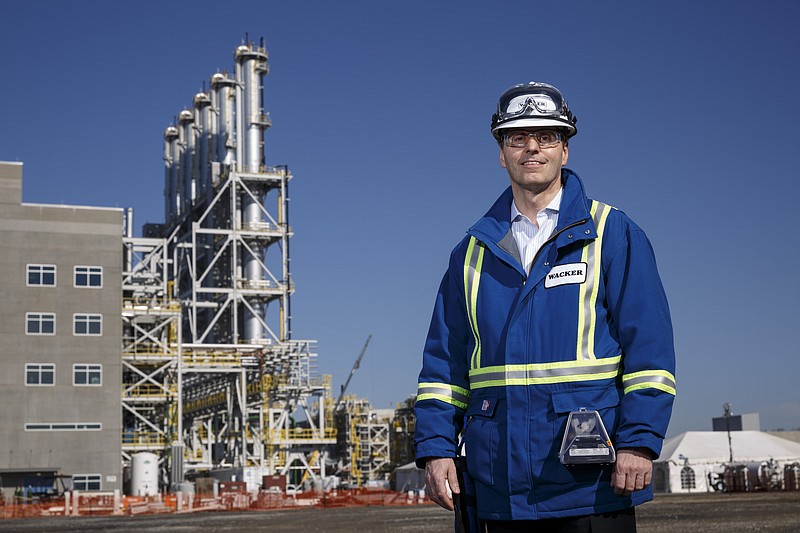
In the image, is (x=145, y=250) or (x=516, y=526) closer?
(x=516, y=526)

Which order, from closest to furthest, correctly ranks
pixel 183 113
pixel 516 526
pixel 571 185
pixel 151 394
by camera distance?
pixel 516 526, pixel 571 185, pixel 151 394, pixel 183 113

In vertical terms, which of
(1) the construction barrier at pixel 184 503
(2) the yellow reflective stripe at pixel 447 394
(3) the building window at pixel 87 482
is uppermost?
(2) the yellow reflective stripe at pixel 447 394

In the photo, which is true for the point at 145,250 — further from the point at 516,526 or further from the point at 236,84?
the point at 516,526

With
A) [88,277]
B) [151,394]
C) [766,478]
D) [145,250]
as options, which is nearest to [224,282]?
[145,250]

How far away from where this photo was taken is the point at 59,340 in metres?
62.5

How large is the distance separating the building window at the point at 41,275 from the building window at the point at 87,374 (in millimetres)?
4863

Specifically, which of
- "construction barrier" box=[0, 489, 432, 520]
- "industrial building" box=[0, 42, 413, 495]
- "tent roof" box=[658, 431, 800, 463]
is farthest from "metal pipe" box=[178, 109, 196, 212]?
"construction barrier" box=[0, 489, 432, 520]

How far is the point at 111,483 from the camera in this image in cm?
6181

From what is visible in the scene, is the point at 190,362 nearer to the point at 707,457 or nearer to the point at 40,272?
the point at 40,272

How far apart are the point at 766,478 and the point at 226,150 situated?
45160mm

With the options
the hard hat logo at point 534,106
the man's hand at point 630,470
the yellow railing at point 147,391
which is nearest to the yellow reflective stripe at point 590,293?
the man's hand at point 630,470

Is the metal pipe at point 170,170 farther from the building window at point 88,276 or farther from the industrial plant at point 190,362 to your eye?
the building window at point 88,276

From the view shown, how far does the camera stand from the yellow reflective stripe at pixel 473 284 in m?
Answer: 4.55

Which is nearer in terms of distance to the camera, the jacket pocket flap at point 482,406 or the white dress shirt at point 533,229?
the jacket pocket flap at point 482,406
